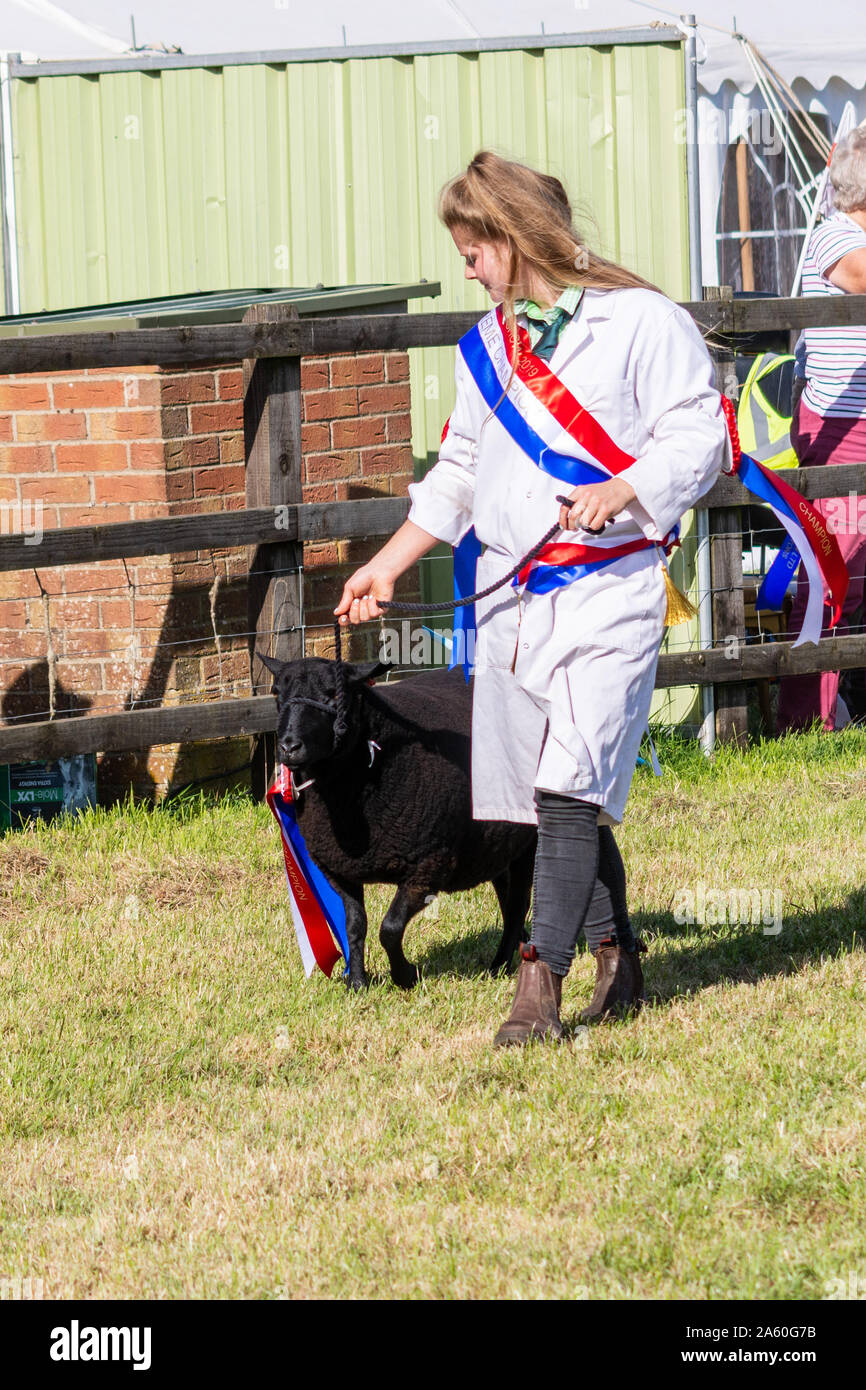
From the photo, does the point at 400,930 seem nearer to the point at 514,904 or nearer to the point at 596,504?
the point at 514,904

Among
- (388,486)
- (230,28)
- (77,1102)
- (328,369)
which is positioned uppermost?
(230,28)

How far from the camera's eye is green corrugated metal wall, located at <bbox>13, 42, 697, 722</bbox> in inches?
328

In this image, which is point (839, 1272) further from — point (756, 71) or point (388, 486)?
point (756, 71)

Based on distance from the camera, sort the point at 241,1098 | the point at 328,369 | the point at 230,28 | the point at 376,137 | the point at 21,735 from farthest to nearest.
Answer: the point at 230,28 < the point at 376,137 < the point at 328,369 < the point at 21,735 < the point at 241,1098

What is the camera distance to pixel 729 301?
7.38 meters

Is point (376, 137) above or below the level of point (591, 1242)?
above

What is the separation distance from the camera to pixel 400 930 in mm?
4832

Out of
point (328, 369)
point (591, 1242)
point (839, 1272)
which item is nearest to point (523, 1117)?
point (591, 1242)

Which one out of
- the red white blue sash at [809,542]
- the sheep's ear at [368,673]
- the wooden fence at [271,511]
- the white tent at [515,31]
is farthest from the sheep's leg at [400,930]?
the white tent at [515,31]

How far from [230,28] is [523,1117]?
28.6 ft

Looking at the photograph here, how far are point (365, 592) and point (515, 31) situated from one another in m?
7.00

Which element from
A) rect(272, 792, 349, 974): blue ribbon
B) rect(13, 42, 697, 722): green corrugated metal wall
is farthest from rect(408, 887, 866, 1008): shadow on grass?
rect(13, 42, 697, 722): green corrugated metal wall

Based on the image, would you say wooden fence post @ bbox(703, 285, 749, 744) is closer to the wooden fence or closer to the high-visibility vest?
the wooden fence

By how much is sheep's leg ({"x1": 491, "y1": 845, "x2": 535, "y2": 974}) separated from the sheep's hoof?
323 mm
